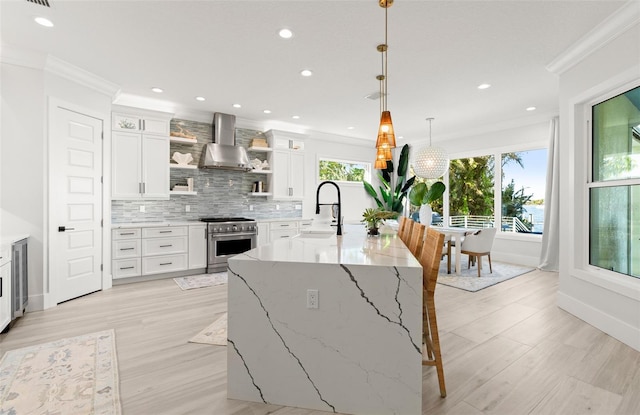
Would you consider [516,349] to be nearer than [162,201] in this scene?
Yes

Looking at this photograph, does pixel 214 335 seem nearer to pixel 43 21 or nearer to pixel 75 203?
pixel 75 203

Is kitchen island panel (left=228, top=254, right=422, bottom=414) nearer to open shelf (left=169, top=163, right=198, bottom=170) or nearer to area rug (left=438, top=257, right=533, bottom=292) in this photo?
area rug (left=438, top=257, right=533, bottom=292)

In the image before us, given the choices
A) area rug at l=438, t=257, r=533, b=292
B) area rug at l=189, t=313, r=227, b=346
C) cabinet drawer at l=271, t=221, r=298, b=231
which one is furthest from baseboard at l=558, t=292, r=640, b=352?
cabinet drawer at l=271, t=221, r=298, b=231

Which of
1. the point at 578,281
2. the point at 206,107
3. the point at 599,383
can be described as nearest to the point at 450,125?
the point at 578,281

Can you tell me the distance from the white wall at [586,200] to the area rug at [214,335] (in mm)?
3401

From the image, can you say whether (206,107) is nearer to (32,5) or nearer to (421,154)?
(32,5)

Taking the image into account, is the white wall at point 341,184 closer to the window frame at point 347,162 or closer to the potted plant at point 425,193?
the window frame at point 347,162

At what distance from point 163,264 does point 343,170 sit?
4.52m

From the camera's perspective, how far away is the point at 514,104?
4816 mm

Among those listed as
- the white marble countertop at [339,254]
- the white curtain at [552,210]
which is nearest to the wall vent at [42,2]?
the white marble countertop at [339,254]

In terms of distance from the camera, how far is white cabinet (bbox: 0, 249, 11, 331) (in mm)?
2592

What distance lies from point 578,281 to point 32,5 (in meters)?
5.59

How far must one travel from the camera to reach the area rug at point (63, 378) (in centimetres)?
174

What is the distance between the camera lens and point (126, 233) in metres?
4.34
